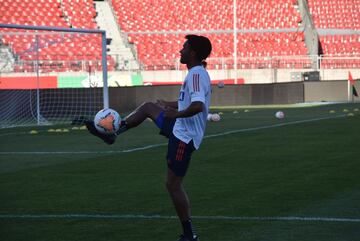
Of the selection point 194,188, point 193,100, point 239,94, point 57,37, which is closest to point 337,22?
point 239,94

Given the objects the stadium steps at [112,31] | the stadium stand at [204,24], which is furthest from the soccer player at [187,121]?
the stadium steps at [112,31]

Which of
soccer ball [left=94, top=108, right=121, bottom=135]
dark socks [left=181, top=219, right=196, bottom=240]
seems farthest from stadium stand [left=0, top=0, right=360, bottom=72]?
dark socks [left=181, top=219, right=196, bottom=240]

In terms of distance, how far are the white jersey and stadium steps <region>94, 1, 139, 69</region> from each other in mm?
43214

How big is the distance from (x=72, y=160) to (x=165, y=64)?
33727 mm

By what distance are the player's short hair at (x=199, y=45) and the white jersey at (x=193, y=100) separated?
119 millimetres

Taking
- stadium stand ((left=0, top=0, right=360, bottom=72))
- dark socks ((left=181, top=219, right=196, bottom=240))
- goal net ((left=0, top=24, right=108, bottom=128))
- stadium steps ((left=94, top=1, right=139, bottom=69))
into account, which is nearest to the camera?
dark socks ((left=181, top=219, right=196, bottom=240))

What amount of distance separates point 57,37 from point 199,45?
1374 inches

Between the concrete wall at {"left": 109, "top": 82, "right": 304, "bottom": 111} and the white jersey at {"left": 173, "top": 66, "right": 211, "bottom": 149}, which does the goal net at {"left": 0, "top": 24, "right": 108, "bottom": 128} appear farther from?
the white jersey at {"left": 173, "top": 66, "right": 211, "bottom": 149}

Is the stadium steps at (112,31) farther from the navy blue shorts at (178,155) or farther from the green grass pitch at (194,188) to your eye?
the navy blue shorts at (178,155)

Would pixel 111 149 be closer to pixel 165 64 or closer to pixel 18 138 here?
pixel 18 138

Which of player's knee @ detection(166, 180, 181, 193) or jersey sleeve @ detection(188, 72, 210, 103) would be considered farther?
player's knee @ detection(166, 180, 181, 193)

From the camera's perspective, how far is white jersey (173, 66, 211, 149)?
8.43m

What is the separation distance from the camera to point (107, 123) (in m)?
9.95

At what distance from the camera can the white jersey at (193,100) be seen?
8.43 meters
